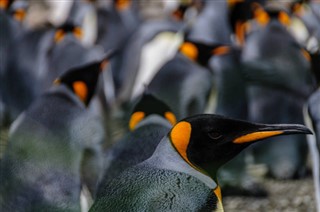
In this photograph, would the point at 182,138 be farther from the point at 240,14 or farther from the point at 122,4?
the point at 122,4

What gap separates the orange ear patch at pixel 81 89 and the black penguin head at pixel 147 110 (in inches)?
10.5

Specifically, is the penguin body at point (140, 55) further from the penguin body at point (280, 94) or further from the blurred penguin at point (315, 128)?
the blurred penguin at point (315, 128)

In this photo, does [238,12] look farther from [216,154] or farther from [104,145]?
[216,154]

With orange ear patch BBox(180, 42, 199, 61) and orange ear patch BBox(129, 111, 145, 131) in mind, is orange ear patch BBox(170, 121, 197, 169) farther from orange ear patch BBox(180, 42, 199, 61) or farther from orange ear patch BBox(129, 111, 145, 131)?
orange ear patch BBox(180, 42, 199, 61)

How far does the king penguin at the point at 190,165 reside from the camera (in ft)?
5.50

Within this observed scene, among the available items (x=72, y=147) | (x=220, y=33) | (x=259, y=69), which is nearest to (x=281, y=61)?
(x=259, y=69)

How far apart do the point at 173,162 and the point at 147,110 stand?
0.85m

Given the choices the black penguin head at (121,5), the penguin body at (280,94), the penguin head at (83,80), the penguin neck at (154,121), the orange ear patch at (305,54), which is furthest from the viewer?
the black penguin head at (121,5)

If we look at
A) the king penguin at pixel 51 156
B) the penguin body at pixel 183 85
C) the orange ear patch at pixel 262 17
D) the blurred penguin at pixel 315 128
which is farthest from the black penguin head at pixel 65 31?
the blurred penguin at pixel 315 128

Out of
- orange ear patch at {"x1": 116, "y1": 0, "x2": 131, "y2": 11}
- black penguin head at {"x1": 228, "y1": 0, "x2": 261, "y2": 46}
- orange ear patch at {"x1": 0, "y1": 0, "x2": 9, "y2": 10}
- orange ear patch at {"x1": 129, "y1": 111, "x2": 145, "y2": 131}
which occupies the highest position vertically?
orange ear patch at {"x1": 129, "y1": 111, "x2": 145, "y2": 131}

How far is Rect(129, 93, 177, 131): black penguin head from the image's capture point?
8.61 feet

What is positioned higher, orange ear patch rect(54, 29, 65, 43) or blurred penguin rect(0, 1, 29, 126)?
orange ear patch rect(54, 29, 65, 43)

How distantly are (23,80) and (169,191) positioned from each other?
11.2 feet

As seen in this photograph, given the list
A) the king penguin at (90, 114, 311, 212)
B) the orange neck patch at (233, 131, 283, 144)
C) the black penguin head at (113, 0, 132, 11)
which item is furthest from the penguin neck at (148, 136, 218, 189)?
the black penguin head at (113, 0, 132, 11)
